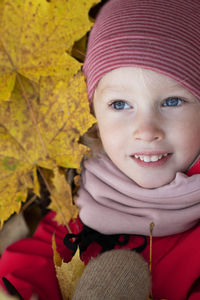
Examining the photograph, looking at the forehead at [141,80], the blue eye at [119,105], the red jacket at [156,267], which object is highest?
the forehead at [141,80]

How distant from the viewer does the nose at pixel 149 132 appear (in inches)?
38.3

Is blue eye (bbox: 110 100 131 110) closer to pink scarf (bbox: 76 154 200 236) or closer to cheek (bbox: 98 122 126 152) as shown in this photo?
cheek (bbox: 98 122 126 152)

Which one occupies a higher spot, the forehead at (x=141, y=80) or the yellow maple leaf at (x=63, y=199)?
the forehead at (x=141, y=80)

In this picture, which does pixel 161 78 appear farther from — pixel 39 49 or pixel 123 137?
pixel 39 49

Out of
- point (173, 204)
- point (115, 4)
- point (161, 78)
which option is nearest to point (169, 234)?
point (173, 204)

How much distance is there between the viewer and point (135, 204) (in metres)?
1.10

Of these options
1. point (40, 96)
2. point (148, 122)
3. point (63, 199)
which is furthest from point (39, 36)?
point (63, 199)

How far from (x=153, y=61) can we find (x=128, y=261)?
0.54 meters

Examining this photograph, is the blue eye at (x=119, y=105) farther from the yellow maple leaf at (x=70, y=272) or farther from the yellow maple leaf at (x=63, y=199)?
the yellow maple leaf at (x=70, y=272)

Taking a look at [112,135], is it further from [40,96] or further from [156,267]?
[156,267]

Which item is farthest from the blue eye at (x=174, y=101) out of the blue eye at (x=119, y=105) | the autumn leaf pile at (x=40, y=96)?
the autumn leaf pile at (x=40, y=96)

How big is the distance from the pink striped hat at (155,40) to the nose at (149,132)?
144 millimetres

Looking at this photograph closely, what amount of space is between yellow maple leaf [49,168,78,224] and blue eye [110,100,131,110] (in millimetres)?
285

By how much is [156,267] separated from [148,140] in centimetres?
40
